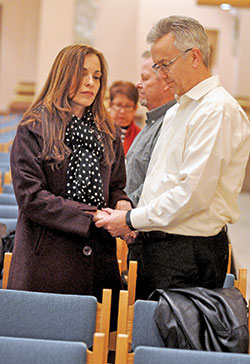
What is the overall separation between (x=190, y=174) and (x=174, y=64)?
18.4 inches

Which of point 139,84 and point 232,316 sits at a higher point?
point 139,84

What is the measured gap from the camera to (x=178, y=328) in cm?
→ 235

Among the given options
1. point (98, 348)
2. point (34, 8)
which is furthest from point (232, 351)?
point (34, 8)

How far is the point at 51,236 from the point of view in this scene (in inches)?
110

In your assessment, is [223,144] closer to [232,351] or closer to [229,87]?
[232,351]

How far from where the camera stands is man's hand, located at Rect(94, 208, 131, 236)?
8.88 feet

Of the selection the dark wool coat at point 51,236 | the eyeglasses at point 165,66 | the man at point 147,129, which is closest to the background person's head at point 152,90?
the man at point 147,129

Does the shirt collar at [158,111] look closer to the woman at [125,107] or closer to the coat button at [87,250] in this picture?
the coat button at [87,250]

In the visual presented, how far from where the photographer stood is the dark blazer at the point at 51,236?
2691 mm

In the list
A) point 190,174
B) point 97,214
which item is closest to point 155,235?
point 97,214

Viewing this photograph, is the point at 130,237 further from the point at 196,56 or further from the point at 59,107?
the point at 196,56

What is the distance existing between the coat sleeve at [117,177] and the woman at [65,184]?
0.05 m

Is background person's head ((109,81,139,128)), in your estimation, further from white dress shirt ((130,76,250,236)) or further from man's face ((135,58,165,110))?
white dress shirt ((130,76,250,236))

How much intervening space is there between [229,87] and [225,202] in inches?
634
